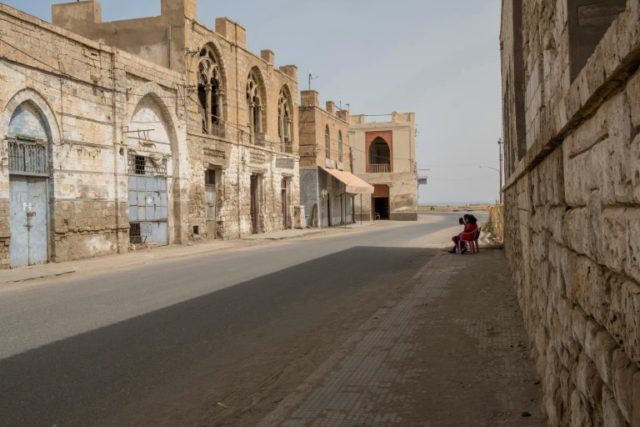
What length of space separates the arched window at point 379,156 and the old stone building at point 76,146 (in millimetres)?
35008

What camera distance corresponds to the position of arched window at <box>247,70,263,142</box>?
31.7 m

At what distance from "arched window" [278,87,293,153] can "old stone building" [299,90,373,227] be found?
3.79m

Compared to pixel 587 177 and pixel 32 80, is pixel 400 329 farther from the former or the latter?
pixel 32 80

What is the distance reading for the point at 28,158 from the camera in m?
16.3

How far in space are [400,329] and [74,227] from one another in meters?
13.5

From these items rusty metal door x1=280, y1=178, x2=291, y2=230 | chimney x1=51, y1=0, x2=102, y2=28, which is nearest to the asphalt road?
chimney x1=51, y1=0, x2=102, y2=28

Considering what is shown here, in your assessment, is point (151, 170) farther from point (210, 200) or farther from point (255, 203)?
point (255, 203)

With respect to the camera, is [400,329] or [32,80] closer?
[400,329]

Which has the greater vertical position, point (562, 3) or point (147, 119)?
point (147, 119)

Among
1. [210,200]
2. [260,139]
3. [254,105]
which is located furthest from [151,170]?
[254,105]

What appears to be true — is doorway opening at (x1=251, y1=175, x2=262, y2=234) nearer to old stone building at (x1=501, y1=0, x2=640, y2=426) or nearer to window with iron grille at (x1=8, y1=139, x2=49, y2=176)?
window with iron grille at (x1=8, y1=139, x2=49, y2=176)

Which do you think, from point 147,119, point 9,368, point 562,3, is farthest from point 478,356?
point 147,119

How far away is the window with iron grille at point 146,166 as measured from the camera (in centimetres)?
2100

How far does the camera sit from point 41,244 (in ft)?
55.0
